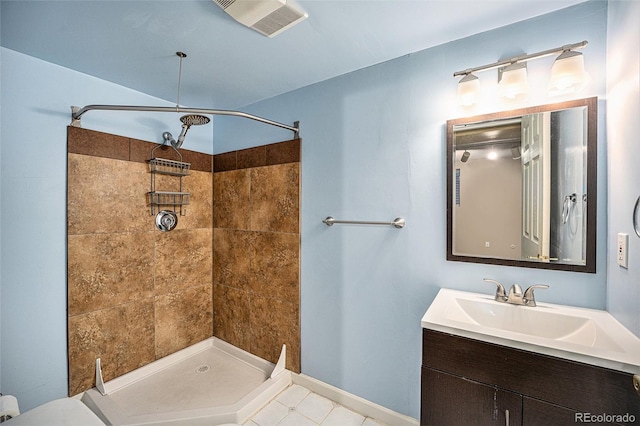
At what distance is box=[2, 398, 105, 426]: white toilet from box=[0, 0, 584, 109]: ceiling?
1857mm

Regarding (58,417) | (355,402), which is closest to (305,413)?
(355,402)

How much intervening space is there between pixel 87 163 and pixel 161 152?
1.75 ft

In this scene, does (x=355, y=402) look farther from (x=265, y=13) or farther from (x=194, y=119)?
(x=265, y=13)

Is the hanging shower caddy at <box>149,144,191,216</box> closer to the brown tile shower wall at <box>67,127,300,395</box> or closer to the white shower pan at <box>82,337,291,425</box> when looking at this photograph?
the brown tile shower wall at <box>67,127,300,395</box>

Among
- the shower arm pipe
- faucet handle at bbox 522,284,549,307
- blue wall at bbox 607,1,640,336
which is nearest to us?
blue wall at bbox 607,1,640,336

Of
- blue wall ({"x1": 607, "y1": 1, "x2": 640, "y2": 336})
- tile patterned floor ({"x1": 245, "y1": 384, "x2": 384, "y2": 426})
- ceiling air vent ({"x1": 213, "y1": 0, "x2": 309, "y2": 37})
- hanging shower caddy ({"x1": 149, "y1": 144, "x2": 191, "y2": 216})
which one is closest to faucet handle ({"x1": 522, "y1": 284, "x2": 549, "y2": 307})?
blue wall ({"x1": 607, "y1": 1, "x2": 640, "y2": 336})

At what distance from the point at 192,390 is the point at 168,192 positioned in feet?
5.00

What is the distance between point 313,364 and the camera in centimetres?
206

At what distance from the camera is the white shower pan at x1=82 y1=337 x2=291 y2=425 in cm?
171

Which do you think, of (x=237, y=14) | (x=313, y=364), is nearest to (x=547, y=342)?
(x=313, y=364)

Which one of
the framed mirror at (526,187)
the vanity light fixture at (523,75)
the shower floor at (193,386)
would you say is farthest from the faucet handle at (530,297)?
the shower floor at (193,386)

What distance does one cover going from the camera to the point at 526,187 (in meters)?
1.36

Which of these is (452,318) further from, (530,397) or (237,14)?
(237,14)

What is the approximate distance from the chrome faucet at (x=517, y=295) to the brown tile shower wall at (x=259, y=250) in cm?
129
